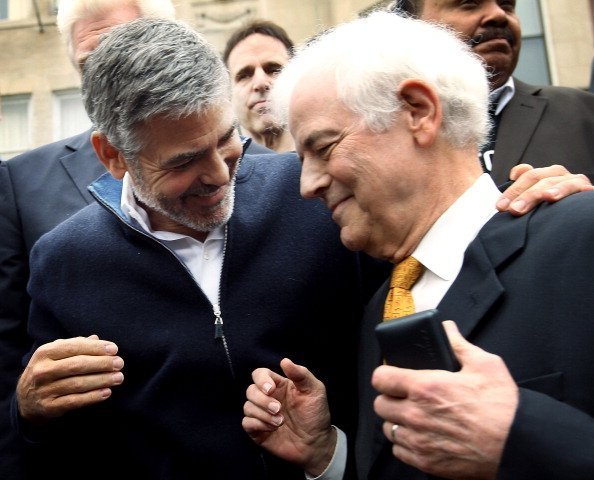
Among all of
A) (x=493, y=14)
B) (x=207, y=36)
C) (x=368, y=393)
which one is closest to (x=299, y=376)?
(x=368, y=393)

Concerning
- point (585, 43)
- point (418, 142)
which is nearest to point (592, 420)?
point (418, 142)

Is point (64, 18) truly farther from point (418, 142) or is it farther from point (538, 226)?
point (538, 226)

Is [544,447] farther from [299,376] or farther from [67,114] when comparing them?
[67,114]

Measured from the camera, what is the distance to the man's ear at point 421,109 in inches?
85.9

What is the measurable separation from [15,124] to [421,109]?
12008mm

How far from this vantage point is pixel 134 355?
2.62 metres

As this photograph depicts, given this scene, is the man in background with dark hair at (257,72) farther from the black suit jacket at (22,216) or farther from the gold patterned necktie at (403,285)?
the gold patterned necktie at (403,285)

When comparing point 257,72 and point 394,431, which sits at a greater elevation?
point 394,431

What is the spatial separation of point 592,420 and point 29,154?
2.38 metres

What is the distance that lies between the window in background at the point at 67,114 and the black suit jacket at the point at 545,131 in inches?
407

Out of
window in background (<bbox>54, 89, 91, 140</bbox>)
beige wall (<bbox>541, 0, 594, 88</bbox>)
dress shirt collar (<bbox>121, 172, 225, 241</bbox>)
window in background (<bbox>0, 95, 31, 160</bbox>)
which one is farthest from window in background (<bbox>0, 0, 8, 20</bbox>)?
dress shirt collar (<bbox>121, 172, 225, 241</bbox>)

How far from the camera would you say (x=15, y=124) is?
13.3 meters

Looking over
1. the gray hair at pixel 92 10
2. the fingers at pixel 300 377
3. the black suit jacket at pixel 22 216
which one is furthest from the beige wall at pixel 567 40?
the fingers at pixel 300 377

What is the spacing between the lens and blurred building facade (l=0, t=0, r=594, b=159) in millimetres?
12711
